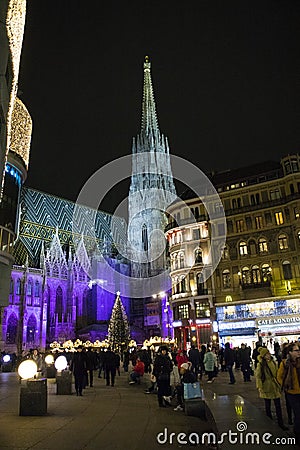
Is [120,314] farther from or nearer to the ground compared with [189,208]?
nearer to the ground

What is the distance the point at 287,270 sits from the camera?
39094mm

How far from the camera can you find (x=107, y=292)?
83.4 metres

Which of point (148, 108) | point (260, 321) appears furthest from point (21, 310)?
point (148, 108)

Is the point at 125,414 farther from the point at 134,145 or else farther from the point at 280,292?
the point at 134,145

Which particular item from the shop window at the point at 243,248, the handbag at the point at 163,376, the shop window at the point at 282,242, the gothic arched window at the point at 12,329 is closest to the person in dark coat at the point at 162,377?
the handbag at the point at 163,376

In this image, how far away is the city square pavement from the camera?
25.3 feet

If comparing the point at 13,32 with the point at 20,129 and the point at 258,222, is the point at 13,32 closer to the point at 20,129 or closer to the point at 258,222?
the point at 20,129

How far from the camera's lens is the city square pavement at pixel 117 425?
7714 mm

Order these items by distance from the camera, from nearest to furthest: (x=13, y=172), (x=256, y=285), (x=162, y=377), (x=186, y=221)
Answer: (x=162, y=377) < (x=13, y=172) < (x=256, y=285) < (x=186, y=221)

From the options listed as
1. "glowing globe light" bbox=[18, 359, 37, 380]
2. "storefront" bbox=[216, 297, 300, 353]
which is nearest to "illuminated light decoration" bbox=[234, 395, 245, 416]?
"glowing globe light" bbox=[18, 359, 37, 380]

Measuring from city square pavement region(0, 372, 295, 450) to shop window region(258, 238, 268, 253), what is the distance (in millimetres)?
28724

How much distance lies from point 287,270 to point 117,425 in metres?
33.1

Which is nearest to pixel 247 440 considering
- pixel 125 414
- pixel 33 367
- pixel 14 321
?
pixel 125 414

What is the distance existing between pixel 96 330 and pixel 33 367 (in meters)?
64.1
